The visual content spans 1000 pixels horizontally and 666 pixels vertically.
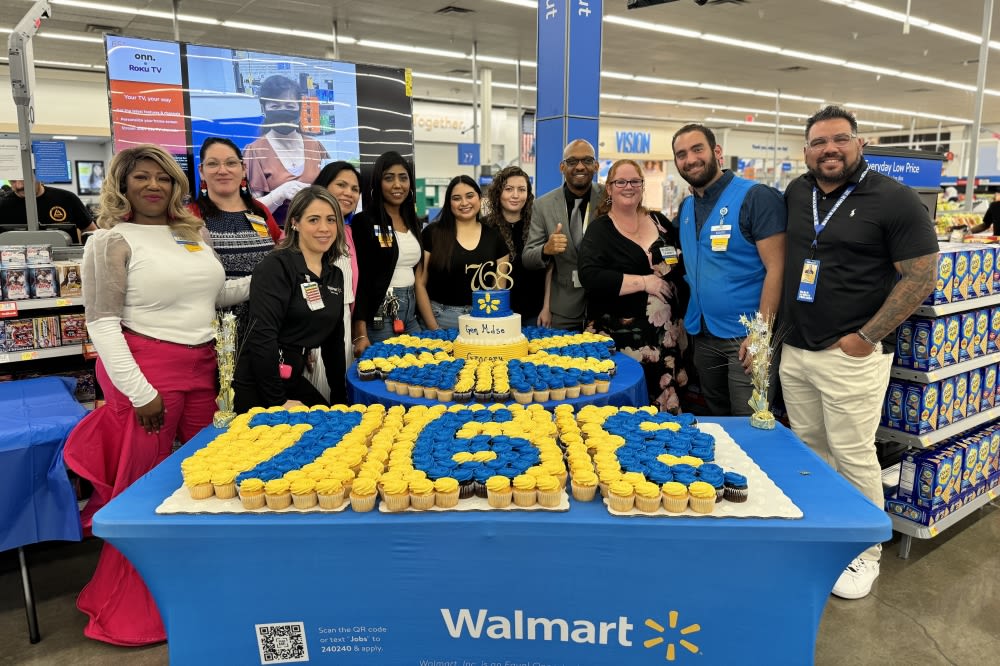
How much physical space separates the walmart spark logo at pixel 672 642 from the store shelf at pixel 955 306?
197 centimetres

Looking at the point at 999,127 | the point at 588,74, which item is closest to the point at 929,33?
the point at 588,74

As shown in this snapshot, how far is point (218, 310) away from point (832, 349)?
9.21 ft

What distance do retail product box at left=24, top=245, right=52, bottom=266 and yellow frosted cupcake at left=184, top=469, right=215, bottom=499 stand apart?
218cm

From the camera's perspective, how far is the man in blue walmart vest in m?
3.10

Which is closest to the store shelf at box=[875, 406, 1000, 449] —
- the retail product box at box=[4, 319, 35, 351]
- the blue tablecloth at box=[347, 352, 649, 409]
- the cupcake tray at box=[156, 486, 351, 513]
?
the blue tablecloth at box=[347, 352, 649, 409]

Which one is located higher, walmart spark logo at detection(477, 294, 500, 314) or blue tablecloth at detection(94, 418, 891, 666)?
walmart spark logo at detection(477, 294, 500, 314)

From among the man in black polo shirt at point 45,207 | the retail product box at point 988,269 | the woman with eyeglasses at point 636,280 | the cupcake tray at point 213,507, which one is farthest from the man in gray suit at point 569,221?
the man in black polo shirt at point 45,207

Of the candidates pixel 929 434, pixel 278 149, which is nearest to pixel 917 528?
pixel 929 434

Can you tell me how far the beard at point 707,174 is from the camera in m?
3.25

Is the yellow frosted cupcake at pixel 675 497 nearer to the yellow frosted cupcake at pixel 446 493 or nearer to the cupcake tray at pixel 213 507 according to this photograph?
the yellow frosted cupcake at pixel 446 493

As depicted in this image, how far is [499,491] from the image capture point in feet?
5.97

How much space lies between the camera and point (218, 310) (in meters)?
3.28

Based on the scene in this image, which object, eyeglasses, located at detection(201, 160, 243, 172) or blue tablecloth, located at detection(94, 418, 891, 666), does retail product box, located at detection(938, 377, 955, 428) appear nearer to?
blue tablecloth, located at detection(94, 418, 891, 666)

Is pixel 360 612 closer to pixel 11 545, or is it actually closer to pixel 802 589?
pixel 802 589
